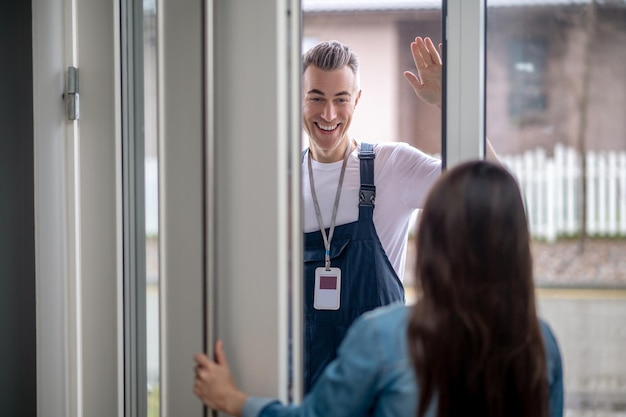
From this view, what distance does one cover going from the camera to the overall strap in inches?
100

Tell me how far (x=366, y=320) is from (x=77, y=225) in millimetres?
946

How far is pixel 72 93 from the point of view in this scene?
189cm

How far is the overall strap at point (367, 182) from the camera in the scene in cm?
254

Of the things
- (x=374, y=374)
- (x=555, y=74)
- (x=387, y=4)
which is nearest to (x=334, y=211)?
(x=387, y=4)

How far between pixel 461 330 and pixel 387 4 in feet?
4.89

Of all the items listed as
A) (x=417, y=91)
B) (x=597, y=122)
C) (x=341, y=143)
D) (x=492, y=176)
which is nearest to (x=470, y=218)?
(x=492, y=176)

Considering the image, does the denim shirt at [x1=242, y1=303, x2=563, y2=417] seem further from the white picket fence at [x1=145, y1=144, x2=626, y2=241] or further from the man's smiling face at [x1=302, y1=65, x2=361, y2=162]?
the man's smiling face at [x1=302, y1=65, x2=361, y2=162]

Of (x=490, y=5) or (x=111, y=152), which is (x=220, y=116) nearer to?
(x=111, y=152)

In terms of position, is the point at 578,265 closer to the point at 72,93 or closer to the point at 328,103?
the point at 328,103

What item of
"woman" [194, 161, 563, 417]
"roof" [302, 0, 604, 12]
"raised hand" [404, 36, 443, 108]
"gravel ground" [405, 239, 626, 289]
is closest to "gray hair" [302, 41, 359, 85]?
"roof" [302, 0, 604, 12]

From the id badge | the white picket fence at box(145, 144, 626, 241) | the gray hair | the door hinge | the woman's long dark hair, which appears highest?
the gray hair

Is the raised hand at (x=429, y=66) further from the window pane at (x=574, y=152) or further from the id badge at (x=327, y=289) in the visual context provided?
the id badge at (x=327, y=289)

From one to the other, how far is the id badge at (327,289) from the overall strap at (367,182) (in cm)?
20

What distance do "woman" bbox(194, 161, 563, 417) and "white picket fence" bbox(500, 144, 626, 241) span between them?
0.57 metres
